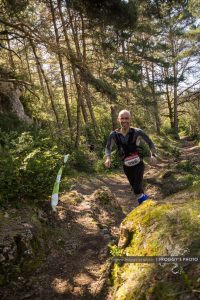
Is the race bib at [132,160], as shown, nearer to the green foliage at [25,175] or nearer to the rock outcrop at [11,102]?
Answer: the green foliage at [25,175]

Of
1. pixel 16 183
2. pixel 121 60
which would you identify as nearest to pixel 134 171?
pixel 16 183

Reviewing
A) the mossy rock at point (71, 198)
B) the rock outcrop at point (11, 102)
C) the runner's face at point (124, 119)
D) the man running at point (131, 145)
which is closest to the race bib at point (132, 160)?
the man running at point (131, 145)

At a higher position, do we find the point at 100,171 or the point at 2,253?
the point at 2,253

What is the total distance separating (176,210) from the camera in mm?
3402

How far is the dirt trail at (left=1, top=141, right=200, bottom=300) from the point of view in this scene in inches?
147

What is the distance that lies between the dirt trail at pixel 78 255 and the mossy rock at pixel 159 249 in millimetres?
575

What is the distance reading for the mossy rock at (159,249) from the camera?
2402 millimetres

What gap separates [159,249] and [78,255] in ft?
7.52

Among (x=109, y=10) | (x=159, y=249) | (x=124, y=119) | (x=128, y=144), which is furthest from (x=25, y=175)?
(x=109, y=10)

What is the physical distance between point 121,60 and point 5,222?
602 inches

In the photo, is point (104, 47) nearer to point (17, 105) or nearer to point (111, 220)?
point (17, 105)

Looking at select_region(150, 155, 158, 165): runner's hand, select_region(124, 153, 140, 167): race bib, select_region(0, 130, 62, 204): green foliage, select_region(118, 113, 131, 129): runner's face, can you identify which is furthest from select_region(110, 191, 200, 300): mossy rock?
select_region(0, 130, 62, 204): green foliage

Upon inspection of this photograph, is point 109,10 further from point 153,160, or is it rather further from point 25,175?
point 25,175

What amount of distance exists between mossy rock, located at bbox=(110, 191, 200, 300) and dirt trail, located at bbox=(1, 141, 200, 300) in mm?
575
